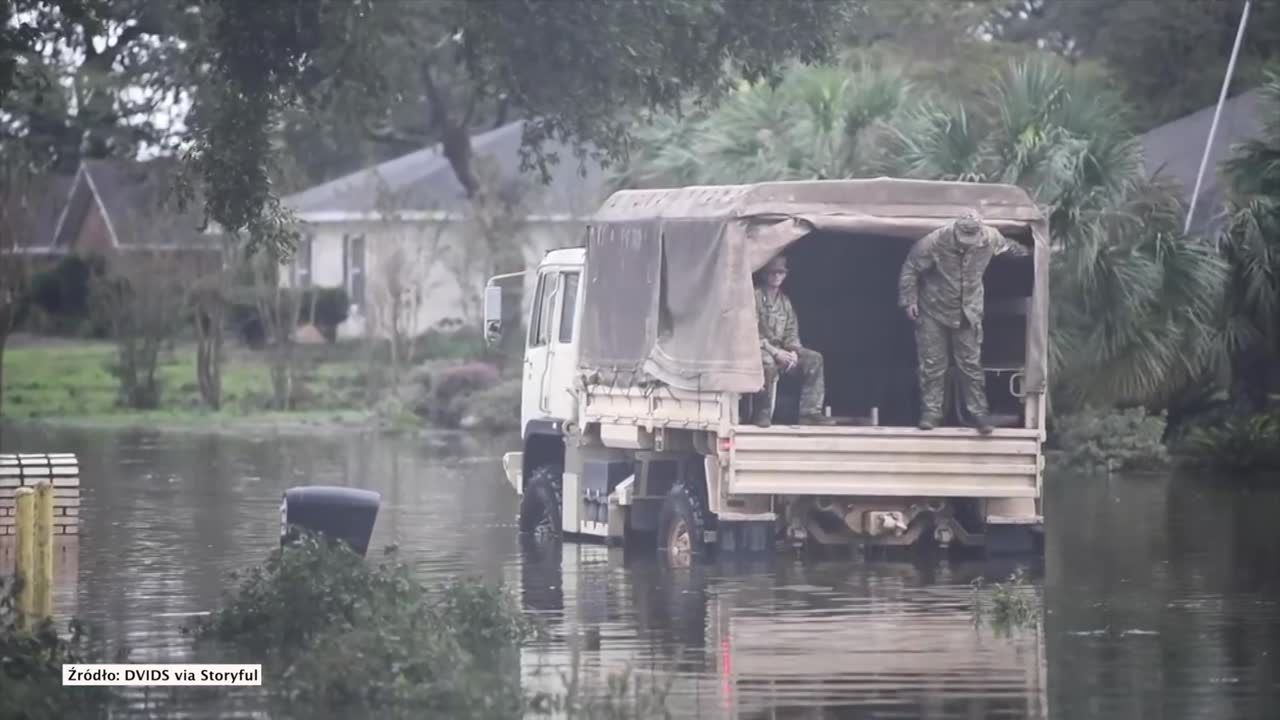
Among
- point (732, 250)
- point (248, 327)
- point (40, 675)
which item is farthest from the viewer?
point (248, 327)

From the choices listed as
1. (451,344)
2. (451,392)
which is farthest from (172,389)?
(451,392)

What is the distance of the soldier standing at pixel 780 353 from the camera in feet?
61.1

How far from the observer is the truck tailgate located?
18203 millimetres

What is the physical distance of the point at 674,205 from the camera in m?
19.6

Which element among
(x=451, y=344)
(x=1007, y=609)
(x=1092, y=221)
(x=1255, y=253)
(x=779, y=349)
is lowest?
(x=1007, y=609)

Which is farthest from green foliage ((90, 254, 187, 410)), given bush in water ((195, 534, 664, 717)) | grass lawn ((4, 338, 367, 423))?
bush in water ((195, 534, 664, 717))

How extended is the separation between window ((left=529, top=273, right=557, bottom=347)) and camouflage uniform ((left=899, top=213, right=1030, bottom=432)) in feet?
12.3

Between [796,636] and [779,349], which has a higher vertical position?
[779,349]

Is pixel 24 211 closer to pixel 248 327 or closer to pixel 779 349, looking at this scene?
pixel 248 327

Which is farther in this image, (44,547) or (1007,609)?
(44,547)

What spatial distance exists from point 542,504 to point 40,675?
1063 centimetres

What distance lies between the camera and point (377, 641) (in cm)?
1202

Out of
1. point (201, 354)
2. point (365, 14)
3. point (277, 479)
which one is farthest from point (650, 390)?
point (201, 354)

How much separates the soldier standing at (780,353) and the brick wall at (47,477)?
6.58 m
